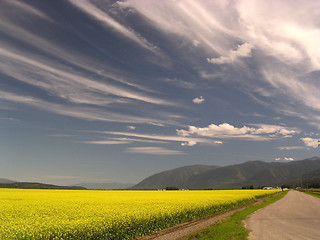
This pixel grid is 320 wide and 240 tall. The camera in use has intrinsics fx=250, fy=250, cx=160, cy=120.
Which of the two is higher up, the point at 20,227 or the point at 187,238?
the point at 20,227

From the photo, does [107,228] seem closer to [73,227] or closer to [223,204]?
[73,227]

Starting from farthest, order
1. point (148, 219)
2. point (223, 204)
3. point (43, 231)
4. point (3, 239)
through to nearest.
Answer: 1. point (223, 204)
2. point (148, 219)
3. point (43, 231)
4. point (3, 239)

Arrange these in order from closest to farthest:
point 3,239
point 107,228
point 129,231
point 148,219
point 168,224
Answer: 1. point 3,239
2. point 107,228
3. point 129,231
4. point 148,219
5. point 168,224

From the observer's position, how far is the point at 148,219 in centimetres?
2005

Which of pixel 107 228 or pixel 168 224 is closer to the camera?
pixel 107 228

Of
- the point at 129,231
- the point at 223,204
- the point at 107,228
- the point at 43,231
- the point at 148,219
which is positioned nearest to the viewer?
the point at 43,231

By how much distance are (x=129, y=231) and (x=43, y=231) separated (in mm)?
5931

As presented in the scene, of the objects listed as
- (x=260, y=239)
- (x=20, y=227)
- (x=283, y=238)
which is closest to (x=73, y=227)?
(x=20, y=227)

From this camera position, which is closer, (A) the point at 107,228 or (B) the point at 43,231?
(B) the point at 43,231

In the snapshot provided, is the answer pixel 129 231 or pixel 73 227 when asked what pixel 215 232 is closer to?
pixel 129 231

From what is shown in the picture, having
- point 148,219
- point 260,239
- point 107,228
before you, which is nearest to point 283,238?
point 260,239

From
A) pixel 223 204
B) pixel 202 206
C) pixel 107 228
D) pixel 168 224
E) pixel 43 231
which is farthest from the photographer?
pixel 223 204

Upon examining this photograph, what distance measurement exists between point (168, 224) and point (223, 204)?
15374 millimetres

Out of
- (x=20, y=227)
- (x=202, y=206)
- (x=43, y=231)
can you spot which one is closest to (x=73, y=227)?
(x=43, y=231)
